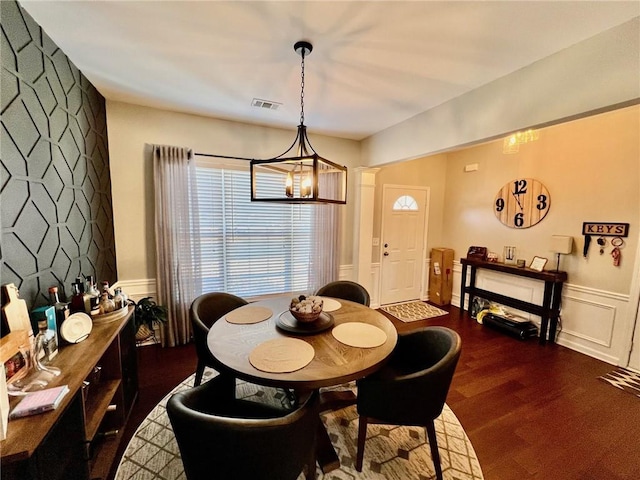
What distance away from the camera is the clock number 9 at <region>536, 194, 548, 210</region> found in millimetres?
3383

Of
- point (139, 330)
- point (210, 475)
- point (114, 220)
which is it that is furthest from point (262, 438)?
point (114, 220)

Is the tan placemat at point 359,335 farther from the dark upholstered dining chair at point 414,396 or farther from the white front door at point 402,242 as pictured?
the white front door at point 402,242

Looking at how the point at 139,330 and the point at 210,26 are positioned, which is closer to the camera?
the point at 210,26

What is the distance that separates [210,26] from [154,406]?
272cm

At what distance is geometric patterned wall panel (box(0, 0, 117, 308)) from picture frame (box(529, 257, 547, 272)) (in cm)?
483

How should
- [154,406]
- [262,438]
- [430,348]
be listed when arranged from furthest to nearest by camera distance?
[154,406] → [430,348] → [262,438]

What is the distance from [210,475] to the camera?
3.46 feet

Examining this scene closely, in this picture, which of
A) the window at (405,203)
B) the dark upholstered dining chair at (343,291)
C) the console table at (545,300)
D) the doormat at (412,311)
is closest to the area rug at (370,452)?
the dark upholstered dining chair at (343,291)

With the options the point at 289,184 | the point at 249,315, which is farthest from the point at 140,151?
the point at 249,315

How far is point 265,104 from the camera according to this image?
8.74 ft

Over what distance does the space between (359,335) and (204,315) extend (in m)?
1.34

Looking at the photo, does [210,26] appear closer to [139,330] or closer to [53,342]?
[53,342]

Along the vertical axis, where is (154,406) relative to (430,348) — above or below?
below

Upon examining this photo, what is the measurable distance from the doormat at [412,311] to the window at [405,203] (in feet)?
5.45
